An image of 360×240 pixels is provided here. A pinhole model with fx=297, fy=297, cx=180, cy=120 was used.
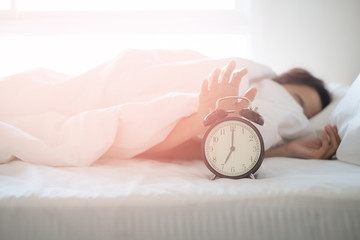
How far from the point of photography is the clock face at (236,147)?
80 centimetres

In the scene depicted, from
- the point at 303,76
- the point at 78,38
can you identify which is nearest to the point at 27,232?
the point at 303,76

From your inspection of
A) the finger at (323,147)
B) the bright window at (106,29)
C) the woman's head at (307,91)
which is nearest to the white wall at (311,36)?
the bright window at (106,29)

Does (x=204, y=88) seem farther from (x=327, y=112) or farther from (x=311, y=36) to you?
(x=311, y=36)

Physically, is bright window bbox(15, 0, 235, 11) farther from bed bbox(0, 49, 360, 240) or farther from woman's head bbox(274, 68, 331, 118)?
bed bbox(0, 49, 360, 240)

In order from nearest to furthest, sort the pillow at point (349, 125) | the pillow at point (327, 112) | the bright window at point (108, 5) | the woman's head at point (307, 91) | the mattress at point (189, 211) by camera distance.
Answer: the mattress at point (189, 211), the pillow at point (349, 125), the pillow at point (327, 112), the woman's head at point (307, 91), the bright window at point (108, 5)

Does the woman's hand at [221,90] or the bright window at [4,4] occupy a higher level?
the bright window at [4,4]

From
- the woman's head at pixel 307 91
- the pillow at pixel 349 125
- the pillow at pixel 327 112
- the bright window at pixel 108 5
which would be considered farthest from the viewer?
the bright window at pixel 108 5

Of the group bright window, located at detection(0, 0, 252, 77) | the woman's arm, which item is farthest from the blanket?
bright window, located at detection(0, 0, 252, 77)

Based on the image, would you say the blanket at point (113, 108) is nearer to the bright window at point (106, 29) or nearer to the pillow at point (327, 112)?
the pillow at point (327, 112)

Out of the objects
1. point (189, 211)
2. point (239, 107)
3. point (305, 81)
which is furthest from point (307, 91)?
point (189, 211)

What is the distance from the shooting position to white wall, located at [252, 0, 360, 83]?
2285 mm

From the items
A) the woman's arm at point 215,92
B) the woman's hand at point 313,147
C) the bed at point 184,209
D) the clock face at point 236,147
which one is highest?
the woman's arm at point 215,92

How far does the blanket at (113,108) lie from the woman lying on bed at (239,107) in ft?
0.16

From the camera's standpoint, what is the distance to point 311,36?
7.70 ft
